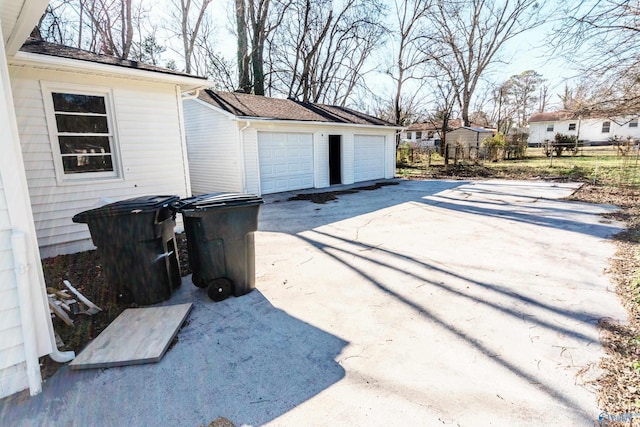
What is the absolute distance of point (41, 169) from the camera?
4730 millimetres

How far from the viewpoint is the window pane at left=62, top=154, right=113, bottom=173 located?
5070 millimetres

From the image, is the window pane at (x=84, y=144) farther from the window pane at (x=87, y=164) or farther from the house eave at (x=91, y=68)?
the house eave at (x=91, y=68)

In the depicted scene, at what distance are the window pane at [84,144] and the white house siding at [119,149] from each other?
0.23 meters

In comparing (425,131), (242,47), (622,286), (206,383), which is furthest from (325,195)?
(425,131)

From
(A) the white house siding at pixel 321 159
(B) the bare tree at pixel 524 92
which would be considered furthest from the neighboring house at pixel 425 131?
(A) the white house siding at pixel 321 159

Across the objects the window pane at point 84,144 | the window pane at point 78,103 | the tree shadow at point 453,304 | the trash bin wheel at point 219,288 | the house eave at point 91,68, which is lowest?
the tree shadow at point 453,304

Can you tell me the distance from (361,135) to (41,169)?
11.8 meters

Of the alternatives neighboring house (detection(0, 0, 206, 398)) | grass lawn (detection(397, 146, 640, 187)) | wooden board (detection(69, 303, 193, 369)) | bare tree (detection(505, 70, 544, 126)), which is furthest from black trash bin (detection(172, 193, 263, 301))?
bare tree (detection(505, 70, 544, 126))

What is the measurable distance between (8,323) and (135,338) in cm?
87

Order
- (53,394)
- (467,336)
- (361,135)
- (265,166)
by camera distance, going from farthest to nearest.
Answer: (361,135), (265,166), (467,336), (53,394)

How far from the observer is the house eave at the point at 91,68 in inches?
167

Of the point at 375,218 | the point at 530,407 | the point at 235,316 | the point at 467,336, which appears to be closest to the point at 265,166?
the point at 375,218

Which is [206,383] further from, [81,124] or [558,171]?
[558,171]

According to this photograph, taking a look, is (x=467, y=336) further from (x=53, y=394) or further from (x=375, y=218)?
(x=375, y=218)
